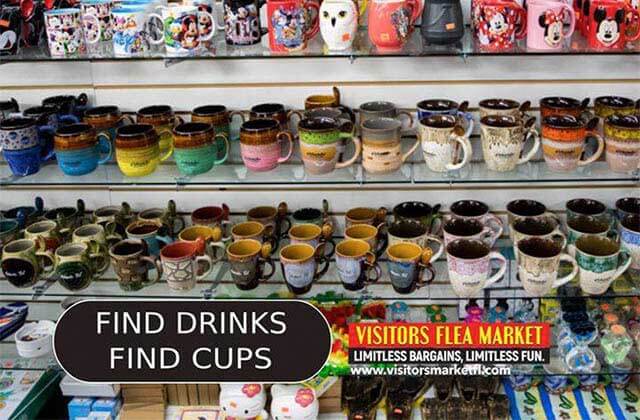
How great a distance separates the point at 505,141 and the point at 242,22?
0.72m

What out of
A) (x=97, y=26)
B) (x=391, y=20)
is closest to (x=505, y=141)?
(x=391, y=20)

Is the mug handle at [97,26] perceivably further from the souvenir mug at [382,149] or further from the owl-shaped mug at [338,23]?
the souvenir mug at [382,149]

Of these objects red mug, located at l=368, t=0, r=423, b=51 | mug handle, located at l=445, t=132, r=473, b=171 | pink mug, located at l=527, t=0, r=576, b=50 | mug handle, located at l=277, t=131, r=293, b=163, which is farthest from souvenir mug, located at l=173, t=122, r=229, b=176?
pink mug, located at l=527, t=0, r=576, b=50

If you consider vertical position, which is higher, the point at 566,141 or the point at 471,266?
the point at 566,141

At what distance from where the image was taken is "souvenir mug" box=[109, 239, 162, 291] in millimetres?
2096

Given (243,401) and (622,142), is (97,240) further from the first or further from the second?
(622,142)

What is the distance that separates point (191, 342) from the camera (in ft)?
7.75

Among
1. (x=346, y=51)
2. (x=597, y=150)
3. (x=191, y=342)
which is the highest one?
(x=346, y=51)

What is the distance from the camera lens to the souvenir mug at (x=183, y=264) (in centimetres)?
208

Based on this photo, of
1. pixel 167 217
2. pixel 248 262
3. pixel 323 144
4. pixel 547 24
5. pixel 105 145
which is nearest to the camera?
pixel 547 24

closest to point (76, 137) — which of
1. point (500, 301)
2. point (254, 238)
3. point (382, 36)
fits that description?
point (254, 238)

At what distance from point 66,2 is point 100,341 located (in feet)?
Answer: 3.29

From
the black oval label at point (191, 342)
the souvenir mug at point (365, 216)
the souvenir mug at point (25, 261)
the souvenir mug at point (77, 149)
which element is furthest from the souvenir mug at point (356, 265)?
the souvenir mug at point (25, 261)

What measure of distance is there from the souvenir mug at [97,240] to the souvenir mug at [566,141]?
1.21 meters
